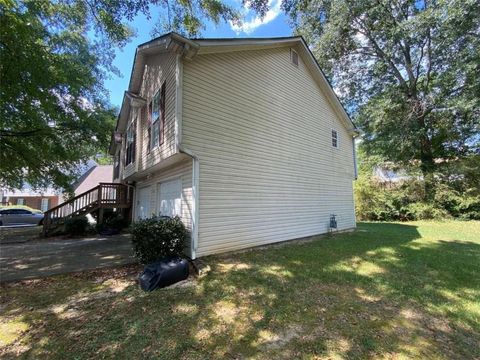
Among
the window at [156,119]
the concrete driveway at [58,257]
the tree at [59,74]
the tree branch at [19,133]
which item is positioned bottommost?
the concrete driveway at [58,257]

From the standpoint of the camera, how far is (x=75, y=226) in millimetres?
11367

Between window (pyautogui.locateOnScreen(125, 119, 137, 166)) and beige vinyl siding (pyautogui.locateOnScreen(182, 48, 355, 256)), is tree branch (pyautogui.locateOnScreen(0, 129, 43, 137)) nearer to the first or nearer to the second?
window (pyautogui.locateOnScreen(125, 119, 137, 166))

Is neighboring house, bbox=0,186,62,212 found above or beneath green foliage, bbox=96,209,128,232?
above

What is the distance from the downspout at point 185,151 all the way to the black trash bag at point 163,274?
1.02 m

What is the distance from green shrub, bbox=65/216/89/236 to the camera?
1136 cm

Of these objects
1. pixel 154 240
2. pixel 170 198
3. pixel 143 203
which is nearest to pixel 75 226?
pixel 143 203

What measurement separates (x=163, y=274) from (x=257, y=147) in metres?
4.69

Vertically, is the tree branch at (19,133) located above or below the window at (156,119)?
above

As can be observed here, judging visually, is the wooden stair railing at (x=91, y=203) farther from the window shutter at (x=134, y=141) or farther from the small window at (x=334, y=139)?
the small window at (x=334, y=139)

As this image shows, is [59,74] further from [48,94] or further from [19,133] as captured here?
[19,133]

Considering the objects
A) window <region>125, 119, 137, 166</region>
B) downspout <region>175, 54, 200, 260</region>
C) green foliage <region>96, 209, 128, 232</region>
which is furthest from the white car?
downspout <region>175, 54, 200, 260</region>

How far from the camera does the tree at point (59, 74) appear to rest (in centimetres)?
738

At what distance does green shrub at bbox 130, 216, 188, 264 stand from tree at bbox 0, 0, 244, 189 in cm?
606

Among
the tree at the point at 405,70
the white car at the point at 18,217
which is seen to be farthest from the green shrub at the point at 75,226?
the tree at the point at 405,70
